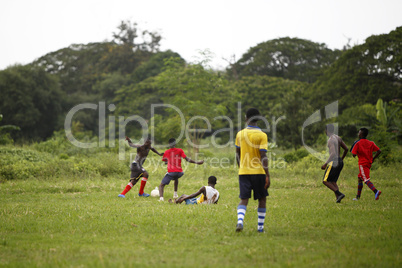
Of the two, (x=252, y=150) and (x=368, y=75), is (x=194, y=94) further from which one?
(x=252, y=150)

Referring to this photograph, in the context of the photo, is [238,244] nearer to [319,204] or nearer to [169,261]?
[169,261]

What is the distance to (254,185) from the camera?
24.8ft

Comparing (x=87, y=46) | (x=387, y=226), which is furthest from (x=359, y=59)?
(x=87, y=46)

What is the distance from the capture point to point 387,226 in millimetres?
7887

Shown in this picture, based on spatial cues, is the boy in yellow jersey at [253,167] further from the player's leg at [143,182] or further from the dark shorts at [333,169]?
the player's leg at [143,182]

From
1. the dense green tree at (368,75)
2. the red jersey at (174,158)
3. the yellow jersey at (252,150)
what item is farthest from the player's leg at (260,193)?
the dense green tree at (368,75)

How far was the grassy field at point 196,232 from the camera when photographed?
18.8ft

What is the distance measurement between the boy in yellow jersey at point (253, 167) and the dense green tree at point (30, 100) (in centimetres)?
4666

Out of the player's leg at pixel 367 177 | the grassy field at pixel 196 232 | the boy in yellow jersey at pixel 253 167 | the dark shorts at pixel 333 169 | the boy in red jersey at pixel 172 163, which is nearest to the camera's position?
the grassy field at pixel 196 232

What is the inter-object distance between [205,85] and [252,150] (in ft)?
81.3

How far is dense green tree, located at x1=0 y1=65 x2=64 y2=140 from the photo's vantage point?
4825 cm

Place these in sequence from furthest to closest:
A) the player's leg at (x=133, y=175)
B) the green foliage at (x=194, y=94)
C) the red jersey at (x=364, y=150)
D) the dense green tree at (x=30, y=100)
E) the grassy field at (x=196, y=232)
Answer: the dense green tree at (x=30, y=100), the green foliage at (x=194, y=94), the player's leg at (x=133, y=175), the red jersey at (x=364, y=150), the grassy field at (x=196, y=232)

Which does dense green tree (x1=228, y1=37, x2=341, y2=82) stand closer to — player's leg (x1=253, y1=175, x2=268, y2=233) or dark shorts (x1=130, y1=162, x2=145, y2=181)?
dark shorts (x1=130, y1=162, x2=145, y2=181)

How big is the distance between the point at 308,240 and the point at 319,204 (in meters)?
4.77
